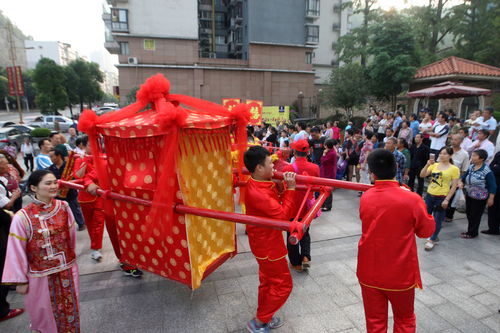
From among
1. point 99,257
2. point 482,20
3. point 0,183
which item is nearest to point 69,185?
point 0,183

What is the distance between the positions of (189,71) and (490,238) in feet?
86.8

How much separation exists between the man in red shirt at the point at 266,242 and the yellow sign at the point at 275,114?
11.4m

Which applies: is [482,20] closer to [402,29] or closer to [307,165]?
[402,29]


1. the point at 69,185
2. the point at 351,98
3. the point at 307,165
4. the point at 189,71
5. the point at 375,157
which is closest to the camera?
the point at 375,157

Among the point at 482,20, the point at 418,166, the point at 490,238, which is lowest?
the point at 490,238

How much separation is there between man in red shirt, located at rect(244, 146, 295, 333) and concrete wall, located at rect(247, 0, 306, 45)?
2828 centimetres

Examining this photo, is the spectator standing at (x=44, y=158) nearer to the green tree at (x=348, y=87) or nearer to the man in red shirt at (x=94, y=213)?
the man in red shirt at (x=94, y=213)

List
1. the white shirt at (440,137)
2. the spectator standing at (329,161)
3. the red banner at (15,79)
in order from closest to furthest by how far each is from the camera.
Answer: the spectator standing at (329,161), the white shirt at (440,137), the red banner at (15,79)

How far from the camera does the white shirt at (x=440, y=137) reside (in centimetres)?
733

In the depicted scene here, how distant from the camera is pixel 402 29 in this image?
18.2 meters

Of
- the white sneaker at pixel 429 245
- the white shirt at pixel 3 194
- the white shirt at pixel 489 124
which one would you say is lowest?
the white sneaker at pixel 429 245

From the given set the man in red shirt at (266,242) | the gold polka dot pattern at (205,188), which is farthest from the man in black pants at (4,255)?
the man in red shirt at (266,242)

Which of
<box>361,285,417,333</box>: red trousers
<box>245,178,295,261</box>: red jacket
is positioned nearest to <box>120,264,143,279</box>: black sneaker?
<box>245,178,295,261</box>: red jacket

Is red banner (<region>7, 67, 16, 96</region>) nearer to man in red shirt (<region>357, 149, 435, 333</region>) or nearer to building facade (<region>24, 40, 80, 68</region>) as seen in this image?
man in red shirt (<region>357, 149, 435, 333</region>)
